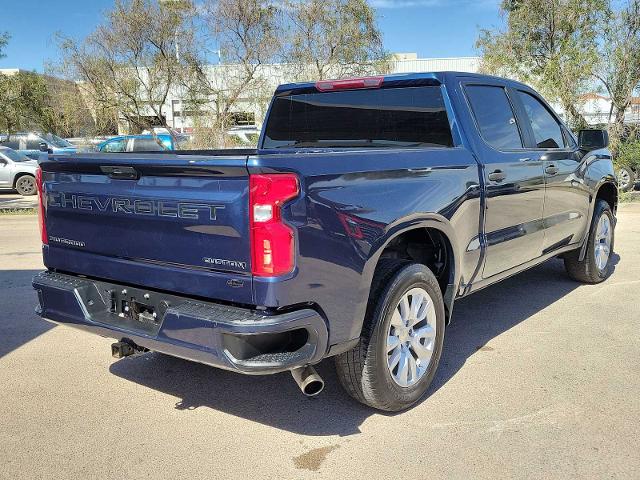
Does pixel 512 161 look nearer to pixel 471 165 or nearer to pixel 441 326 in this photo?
pixel 471 165

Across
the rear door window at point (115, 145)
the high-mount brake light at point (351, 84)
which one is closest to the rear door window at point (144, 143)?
the rear door window at point (115, 145)

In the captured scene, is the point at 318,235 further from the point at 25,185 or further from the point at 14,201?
the point at 25,185

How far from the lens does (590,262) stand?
21.4 ft

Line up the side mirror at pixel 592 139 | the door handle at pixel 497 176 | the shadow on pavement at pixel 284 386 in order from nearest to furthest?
the shadow on pavement at pixel 284 386 → the door handle at pixel 497 176 → the side mirror at pixel 592 139

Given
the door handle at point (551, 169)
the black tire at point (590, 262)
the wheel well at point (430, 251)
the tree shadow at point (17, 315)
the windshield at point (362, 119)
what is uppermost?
the windshield at point (362, 119)

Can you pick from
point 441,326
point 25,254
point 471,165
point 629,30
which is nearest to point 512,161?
point 471,165

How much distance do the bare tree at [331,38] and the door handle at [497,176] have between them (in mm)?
13645

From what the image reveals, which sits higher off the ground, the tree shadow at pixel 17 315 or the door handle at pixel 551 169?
the door handle at pixel 551 169

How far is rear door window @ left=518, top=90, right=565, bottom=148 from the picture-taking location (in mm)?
5359

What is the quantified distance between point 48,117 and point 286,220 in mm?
18012

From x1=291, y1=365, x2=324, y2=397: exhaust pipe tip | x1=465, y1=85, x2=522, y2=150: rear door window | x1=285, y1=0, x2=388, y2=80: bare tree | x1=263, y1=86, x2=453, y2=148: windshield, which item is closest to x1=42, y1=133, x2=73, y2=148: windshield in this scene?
x1=285, y1=0, x2=388, y2=80: bare tree

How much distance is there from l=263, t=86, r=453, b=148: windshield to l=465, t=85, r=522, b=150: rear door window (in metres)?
0.32

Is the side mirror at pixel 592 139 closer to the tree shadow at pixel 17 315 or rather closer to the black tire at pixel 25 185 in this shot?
the tree shadow at pixel 17 315

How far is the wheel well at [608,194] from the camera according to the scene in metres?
6.65
